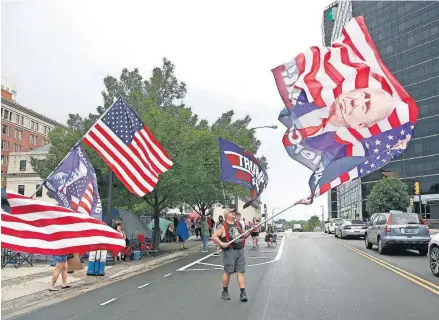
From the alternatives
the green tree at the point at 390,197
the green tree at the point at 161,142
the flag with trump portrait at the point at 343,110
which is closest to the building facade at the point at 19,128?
the green tree at the point at 390,197

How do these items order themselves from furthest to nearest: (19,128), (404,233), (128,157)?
(19,128) < (404,233) < (128,157)

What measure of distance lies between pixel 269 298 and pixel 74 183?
6231mm

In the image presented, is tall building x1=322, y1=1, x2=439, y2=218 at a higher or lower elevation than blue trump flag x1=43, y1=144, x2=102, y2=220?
higher

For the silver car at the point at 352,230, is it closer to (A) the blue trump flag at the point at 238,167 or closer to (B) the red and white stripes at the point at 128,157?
(A) the blue trump flag at the point at 238,167

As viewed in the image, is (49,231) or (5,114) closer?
(49,231)

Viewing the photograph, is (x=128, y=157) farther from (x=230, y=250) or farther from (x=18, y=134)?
(x=18, y=134)

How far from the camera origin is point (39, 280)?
1189 centimetres

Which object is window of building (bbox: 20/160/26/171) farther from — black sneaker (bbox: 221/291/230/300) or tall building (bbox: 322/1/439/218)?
black sneaker (bbox: 221/291/230/300)

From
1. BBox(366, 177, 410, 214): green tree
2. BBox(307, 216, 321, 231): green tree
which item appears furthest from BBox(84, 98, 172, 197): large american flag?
BBox(307, 216, 321, 231): green tree

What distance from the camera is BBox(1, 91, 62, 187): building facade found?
279ft

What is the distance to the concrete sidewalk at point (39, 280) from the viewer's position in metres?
9.54

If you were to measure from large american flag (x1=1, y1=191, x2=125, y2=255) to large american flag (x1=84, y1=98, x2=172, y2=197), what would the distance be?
6.34m

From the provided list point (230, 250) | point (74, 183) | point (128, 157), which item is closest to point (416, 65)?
point (128, 157)

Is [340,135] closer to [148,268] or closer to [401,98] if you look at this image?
[401,98]
